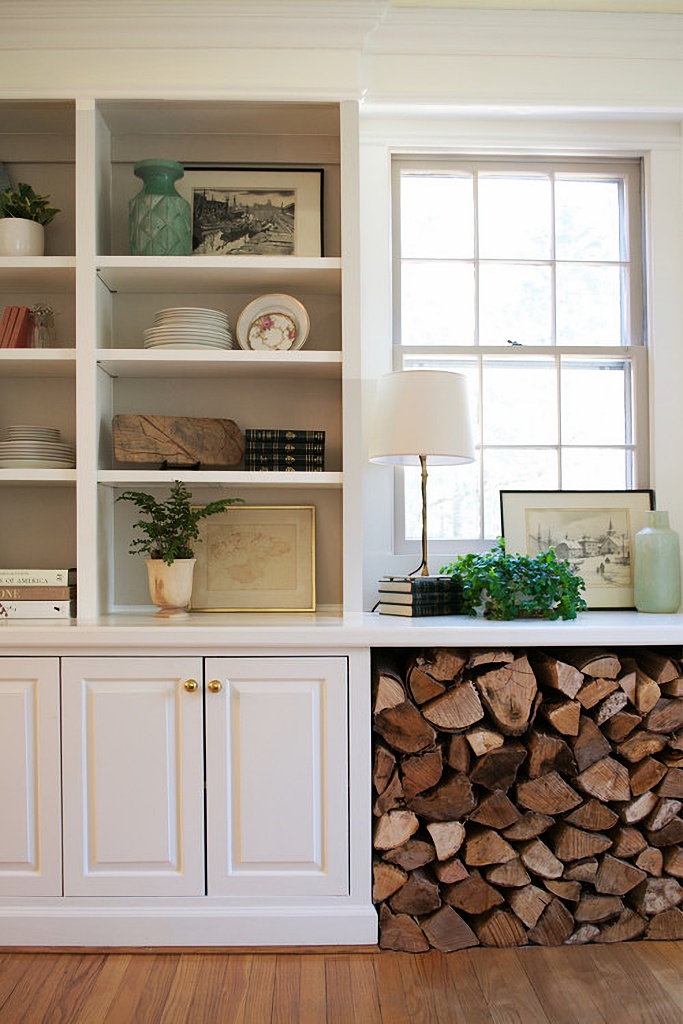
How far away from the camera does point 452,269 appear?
333 cm

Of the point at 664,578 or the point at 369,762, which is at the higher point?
the point at 664,578

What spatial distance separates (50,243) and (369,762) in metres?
2.11

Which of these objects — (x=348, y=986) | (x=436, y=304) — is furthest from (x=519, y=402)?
(x=348, y=986)

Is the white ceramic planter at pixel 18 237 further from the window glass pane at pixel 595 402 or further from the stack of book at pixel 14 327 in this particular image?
the window glass pane at pixel 595 402

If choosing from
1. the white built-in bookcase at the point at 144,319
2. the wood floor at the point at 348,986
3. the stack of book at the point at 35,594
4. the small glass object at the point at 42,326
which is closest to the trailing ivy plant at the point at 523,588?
the white built-in bookcase at the point at 144,319

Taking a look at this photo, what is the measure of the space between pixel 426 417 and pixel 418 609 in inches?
24.1

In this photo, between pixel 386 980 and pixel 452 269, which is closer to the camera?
pixel 386 980

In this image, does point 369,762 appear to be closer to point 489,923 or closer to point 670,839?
point 489,923

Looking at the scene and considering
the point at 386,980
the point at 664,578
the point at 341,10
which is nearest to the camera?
the point at 386,980

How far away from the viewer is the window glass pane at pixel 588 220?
335 cm

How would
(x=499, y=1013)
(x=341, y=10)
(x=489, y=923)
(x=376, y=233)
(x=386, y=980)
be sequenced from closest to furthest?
(x=499, y=1013), (x=386, y=980), (x=489, y=923), (x=341, y=10), (x=376, y=233)

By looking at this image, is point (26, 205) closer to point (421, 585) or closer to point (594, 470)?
point (421, 585)

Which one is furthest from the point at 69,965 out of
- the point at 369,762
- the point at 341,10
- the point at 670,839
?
the point at 341,10

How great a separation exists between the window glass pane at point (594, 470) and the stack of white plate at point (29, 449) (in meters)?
1.82
